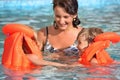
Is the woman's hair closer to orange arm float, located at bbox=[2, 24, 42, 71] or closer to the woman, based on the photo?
the woman

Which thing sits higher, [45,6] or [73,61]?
[45,6]

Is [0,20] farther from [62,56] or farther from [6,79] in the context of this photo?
[6,79]

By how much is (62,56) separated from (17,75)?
74 centimetres

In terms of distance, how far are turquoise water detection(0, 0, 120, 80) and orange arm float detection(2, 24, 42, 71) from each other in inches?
4.4

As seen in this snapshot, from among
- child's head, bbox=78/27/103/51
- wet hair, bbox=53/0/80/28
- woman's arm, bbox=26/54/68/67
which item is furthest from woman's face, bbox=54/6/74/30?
woman's arm, bbox=26/54/68/67

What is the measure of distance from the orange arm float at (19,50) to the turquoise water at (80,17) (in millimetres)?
112

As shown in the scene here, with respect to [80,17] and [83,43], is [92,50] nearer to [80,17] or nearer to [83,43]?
[83,43]

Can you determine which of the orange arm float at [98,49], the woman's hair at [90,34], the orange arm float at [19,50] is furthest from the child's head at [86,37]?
the orange arm float at [19,50]

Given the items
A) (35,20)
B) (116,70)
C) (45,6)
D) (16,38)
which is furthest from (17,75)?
(45,6)

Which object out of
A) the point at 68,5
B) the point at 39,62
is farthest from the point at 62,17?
the point at 39,62

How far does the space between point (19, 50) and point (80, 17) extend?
500cm

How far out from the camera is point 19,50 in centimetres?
418

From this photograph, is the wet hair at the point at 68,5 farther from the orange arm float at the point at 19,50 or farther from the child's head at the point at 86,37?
the orange arm float at the point at 19,50

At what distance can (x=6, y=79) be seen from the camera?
3895 mm
